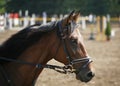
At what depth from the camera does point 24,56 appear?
466cm

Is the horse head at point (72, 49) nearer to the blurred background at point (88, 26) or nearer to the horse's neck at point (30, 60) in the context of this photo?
the horse's neck at point (30, 60)

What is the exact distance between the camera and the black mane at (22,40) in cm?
455

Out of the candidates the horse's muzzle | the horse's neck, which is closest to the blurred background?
the horse's neck

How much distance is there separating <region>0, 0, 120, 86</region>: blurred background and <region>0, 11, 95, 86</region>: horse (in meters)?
4.10

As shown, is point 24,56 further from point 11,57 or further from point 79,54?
point 79,54

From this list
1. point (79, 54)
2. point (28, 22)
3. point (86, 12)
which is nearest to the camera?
point (79, 54)

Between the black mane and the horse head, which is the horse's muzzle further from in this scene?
the black mane

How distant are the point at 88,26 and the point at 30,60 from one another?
42.7 meters

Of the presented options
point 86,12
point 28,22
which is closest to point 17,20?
point 28,22

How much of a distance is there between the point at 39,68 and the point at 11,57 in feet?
1.22

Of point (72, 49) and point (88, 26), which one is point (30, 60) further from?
point (88, 26)

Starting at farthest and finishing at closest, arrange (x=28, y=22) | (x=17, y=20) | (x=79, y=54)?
1. (x=17, y=20)
2. (x=28, y=22)
3. (x=79, y=54)

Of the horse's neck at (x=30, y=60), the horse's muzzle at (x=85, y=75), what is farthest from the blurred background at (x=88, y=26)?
the horse's muzzle at (x=85, y=75)

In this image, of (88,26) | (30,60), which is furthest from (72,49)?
(88,26)
